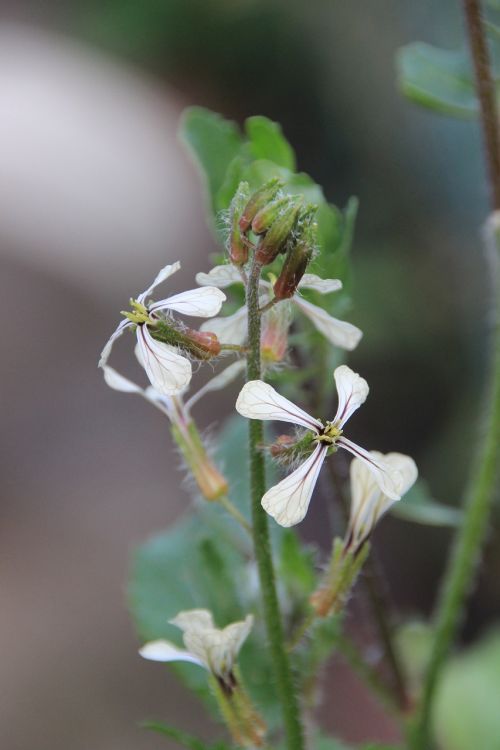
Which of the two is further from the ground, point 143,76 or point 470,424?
point 143,76

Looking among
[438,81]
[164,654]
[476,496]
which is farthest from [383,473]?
[438,81]

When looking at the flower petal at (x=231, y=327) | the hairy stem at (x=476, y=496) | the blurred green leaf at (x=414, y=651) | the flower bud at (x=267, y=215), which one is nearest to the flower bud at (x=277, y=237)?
the flower bud at (x=267, y=215)

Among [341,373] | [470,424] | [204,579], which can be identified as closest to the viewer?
[341,373]

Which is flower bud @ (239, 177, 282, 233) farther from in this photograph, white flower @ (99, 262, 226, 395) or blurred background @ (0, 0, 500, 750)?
blurred background @ (0, 0, 500, 750)

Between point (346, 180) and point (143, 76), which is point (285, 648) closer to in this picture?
point (346, 180)

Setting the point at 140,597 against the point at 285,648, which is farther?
the point at 140,597

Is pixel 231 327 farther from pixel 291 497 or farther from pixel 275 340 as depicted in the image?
pixel 291 497

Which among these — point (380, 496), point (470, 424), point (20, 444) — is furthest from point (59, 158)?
point (380, 496)

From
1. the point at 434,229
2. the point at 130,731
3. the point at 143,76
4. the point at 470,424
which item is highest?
the point at 143,76
